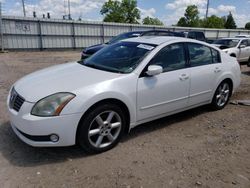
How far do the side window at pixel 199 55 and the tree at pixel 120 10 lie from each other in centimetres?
4768

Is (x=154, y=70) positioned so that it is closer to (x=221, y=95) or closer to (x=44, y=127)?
(x=44, y=127)

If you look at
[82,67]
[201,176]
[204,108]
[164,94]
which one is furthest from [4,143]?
[204,108]

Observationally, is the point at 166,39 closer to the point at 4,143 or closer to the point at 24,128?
the point at 24,128

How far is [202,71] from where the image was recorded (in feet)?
14.4

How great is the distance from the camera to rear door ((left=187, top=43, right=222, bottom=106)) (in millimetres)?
4277

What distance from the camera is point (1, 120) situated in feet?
14.2

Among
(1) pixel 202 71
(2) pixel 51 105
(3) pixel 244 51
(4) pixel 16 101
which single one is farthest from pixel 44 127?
(3) pixel 244 51

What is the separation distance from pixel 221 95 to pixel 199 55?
3.71 feet

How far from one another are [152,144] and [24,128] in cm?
180

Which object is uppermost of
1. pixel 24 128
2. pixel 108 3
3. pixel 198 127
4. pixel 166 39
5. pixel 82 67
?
pixel 108 3

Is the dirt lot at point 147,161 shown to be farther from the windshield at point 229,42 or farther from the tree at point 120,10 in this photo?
the tree at point 120,10

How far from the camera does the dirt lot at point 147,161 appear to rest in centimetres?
275

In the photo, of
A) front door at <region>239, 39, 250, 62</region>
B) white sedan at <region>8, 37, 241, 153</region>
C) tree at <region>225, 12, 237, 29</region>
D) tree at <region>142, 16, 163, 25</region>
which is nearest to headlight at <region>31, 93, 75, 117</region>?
white sedan at <region>8, 37, 241, 153</region>

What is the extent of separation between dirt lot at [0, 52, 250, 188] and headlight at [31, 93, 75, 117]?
0.68 metres
